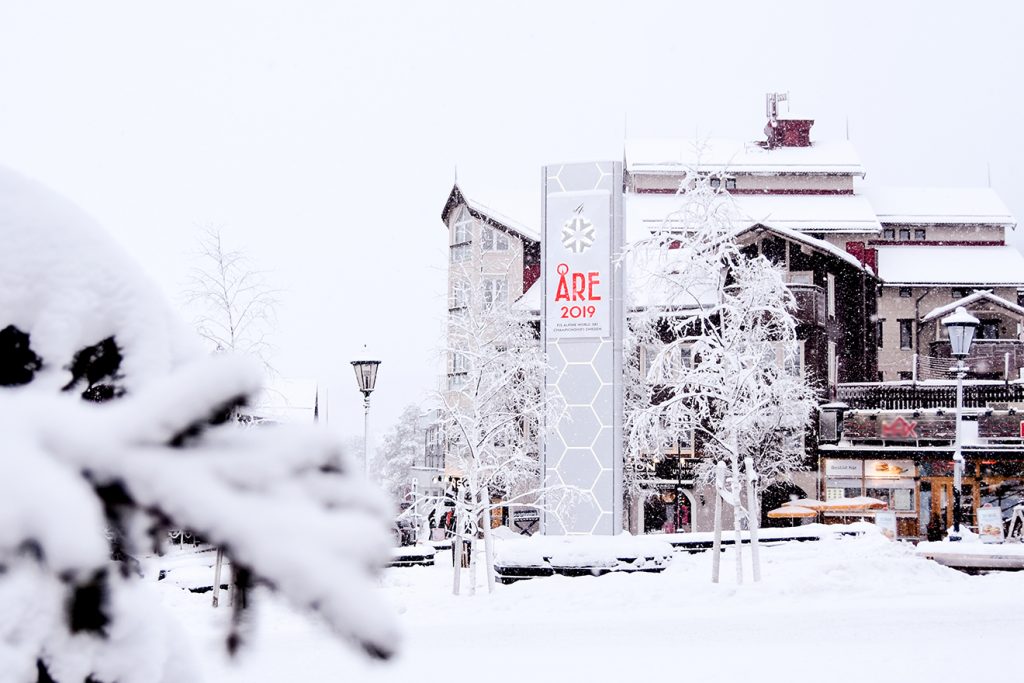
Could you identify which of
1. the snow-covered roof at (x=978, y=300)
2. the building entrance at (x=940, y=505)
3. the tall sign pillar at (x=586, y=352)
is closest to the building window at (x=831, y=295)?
the snow-covered roof at (x=978, y=300)

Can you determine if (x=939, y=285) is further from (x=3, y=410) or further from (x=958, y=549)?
(x=3, y=410)

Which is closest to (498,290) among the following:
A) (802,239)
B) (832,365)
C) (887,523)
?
(802,239)

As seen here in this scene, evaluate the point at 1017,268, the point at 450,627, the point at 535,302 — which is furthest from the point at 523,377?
the point at 1017,268

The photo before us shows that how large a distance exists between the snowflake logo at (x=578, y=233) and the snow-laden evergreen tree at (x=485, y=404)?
92.1 inches

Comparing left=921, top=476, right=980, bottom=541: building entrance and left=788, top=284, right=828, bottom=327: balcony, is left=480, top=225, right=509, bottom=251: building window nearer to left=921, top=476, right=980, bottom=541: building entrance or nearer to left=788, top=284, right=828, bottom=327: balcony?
left=788, top=284, right=828, bottom=327: balcony

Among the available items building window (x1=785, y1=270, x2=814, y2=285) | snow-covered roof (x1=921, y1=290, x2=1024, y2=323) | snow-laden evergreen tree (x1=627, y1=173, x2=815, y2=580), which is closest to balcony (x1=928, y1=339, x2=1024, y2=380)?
snow-covered roof (x1=921, y1=290, x2=1024, y2=323)

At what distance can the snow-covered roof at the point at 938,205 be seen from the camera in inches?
1927

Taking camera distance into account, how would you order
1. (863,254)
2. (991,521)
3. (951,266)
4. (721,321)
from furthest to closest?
1. (951,266)
2. (863,254)
3. (991,521)
4. (721,321)

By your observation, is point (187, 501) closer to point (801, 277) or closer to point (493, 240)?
point (801, 277)

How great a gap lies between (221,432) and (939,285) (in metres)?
48.5

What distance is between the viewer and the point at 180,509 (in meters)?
0.92

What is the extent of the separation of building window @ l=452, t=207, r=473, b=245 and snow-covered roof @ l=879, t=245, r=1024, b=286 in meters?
17.0

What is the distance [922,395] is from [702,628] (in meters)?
25.7

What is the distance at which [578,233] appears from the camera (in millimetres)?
24172
